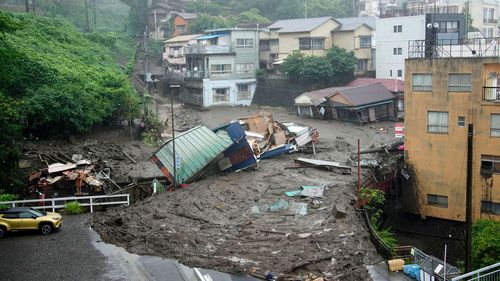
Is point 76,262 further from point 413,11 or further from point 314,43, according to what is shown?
point 314,43

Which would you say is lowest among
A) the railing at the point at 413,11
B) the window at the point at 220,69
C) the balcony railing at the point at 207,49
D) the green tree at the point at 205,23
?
the window at the point at 220,69

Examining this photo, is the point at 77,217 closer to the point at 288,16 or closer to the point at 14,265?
the point at 14,265

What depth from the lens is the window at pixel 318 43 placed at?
55.3 m

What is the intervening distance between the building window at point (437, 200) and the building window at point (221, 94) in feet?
92.5

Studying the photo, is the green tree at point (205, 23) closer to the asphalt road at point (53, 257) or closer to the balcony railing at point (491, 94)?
the balcony railing at point (491, 94)

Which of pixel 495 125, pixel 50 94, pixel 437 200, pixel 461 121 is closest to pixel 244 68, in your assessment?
pixel 50 94

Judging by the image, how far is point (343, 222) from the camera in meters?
22.1

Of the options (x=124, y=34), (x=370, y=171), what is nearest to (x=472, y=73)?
(x=370, y=171)

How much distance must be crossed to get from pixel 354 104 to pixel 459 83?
14438 millimetres

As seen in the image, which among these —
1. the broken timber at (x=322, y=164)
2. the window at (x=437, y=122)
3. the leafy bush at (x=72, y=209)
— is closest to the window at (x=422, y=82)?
the window at (x=437, y=122)

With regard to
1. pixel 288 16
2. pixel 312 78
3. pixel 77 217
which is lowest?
pixel 77 217

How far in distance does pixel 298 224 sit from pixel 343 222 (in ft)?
6.26

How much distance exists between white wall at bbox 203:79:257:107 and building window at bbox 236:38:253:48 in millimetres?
4071

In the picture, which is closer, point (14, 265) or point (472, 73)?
point (14, 265)
